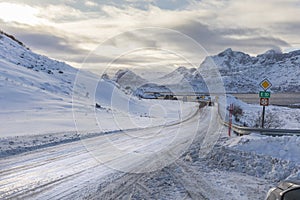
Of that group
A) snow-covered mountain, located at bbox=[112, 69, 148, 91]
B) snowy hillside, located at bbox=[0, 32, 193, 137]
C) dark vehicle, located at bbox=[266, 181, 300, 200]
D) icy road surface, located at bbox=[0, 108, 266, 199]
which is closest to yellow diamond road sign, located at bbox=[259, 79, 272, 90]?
icy road surface, located at bbox=[0, 108, 266, 199]

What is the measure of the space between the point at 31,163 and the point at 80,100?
2252 cm

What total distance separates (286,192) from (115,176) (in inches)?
217

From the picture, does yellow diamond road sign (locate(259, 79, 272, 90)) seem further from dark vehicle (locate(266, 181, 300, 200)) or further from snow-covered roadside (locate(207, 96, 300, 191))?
dark vehicle (locate(266, 181, 300, 200))

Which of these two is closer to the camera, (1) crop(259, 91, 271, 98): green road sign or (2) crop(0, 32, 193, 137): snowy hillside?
(1) crop(259, 91, 271, 98): green road sign

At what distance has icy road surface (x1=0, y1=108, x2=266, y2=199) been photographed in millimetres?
7105

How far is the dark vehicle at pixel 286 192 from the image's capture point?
3469 millimetres

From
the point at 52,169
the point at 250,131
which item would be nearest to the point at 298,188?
the point at 52,169

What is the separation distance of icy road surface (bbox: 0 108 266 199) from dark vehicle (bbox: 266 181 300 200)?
3277mm

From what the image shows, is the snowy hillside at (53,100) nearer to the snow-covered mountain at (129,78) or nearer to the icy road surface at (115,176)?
the snow-covered mountain at (129,78)

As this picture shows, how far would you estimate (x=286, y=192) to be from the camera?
3.61 meters

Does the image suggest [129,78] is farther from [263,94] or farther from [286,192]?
[286,192]

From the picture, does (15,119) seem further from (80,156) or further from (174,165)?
(174,165)

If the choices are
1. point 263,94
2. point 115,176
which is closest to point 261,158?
point 115,176

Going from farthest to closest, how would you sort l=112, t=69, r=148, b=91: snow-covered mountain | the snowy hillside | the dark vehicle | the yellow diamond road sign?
l=112, t=69, r=148, b=91: snow-covered mountain → the snowy hillside → the yellow diamond road sign → the dark vehicle
